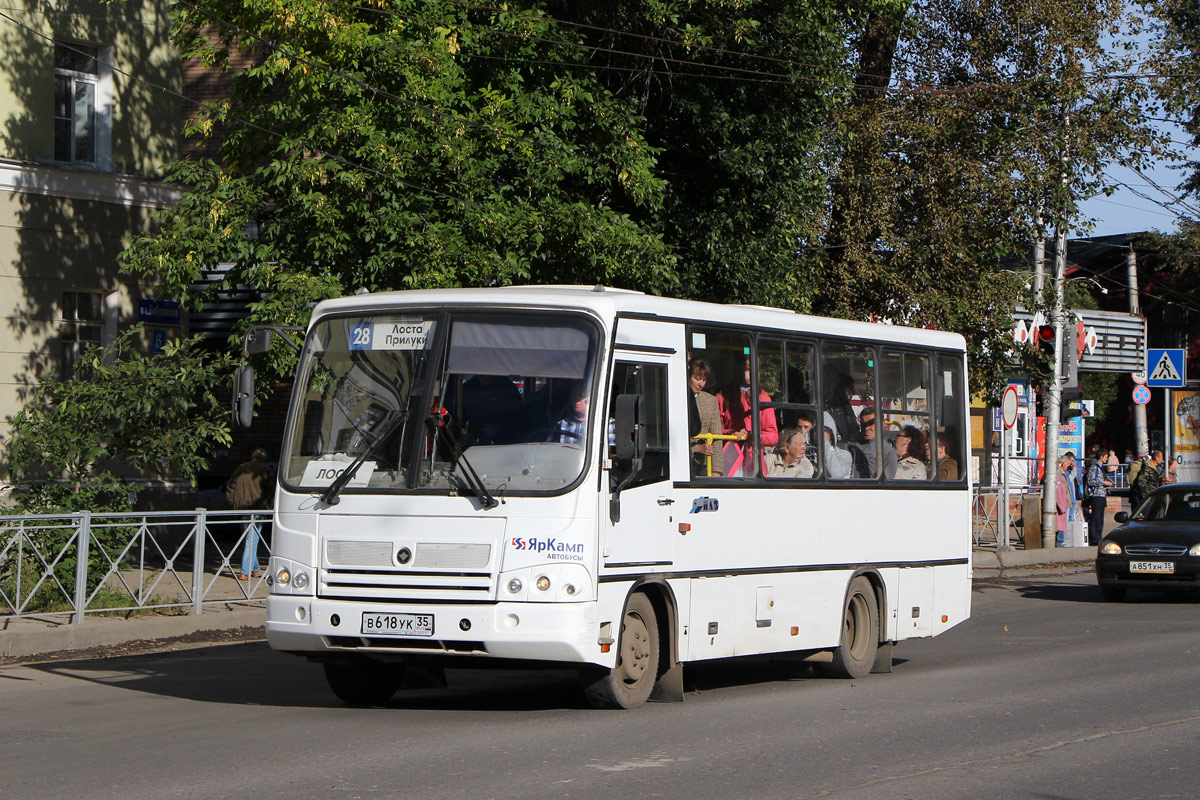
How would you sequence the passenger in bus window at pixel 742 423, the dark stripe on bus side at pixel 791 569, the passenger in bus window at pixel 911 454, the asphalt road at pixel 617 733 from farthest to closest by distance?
the passenger in bus window at pixel 911 454 → the passenger in bus window at pixel 742 423 → the dark stripe on bus side at pixel 791 569 → the asphalt road at pixel 617 733

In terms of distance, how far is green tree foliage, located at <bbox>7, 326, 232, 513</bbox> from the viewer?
1708 centimetres

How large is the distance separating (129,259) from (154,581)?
4.78 m

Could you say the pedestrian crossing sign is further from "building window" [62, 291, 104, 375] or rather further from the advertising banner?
"building window" [62, 291, 104, 375]

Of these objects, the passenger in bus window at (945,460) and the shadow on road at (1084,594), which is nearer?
the passenger in bus window at (945,460)

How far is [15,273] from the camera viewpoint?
21484mm

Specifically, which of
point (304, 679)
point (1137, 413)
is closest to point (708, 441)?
point (304, 679)

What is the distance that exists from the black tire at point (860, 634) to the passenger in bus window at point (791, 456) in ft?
4.21

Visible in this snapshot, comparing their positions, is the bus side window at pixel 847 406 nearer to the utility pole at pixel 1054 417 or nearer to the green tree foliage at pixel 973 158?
the green tree foliage at pixel 973 158

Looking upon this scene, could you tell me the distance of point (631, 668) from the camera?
1014cm

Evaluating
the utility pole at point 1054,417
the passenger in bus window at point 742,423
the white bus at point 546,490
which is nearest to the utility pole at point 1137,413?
the utility pole at point 1054,417

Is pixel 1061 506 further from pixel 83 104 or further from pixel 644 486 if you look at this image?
pixel 644 486

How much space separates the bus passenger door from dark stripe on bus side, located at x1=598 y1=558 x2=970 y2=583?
10 cm

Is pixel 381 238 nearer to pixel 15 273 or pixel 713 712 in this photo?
pixel 15 273

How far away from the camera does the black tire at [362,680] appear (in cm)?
1059
